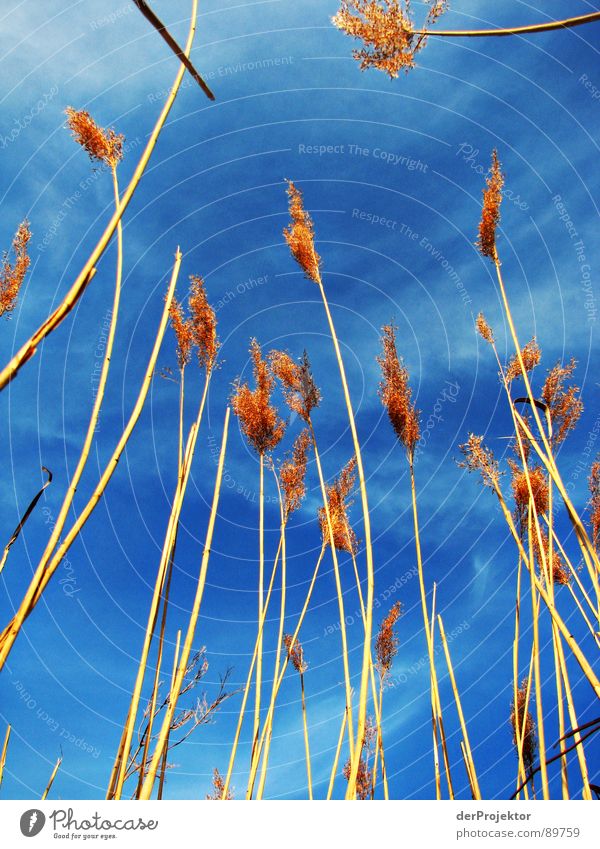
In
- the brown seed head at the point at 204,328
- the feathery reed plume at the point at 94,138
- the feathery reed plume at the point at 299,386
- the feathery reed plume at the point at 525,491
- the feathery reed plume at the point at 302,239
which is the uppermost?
the feathery reed plume at the point at 302,239

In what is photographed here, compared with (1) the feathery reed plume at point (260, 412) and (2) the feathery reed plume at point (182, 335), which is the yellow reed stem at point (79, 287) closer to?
(2) the feathery reed plume at point (182, 335)

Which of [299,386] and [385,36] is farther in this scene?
[299,386]

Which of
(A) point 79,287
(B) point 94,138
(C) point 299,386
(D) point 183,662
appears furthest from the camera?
(C) point 299,386

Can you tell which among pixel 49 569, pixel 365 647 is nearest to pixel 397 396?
pixel 365 647

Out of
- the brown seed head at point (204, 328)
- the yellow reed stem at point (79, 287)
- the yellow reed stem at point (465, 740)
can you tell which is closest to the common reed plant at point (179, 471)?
the brown seed head at point (204, 328)
